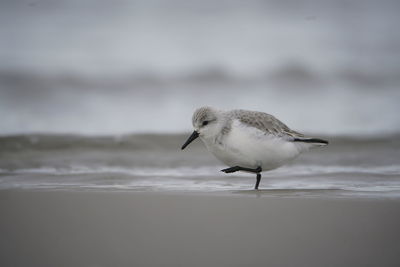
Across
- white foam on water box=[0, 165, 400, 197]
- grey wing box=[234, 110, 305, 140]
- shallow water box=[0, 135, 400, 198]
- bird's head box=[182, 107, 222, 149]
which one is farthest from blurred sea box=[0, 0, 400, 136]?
grey wing box=[234, 110, 305, 140]

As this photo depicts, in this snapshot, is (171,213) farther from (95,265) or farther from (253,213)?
(95,265)

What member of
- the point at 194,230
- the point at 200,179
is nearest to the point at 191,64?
the point at 200,179

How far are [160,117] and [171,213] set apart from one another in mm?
4659

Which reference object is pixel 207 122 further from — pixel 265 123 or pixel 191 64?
pixel 191 64

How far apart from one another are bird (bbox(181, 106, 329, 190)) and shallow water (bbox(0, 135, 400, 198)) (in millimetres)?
239

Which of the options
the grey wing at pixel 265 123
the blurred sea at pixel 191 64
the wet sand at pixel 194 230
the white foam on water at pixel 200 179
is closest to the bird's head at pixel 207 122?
the grey wing at pixel 265 123

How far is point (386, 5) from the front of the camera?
12.1 m

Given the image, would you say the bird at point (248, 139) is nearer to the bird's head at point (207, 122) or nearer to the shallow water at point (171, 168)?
the bird's head at point (207, 122)

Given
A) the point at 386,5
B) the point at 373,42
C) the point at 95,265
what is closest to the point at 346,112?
the point at 373,42

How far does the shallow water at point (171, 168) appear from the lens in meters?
5.06

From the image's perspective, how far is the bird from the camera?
4.95 metres

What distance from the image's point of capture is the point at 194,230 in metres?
3.48

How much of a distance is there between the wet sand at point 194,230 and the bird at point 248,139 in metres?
0.70

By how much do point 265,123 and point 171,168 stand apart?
1690mm
